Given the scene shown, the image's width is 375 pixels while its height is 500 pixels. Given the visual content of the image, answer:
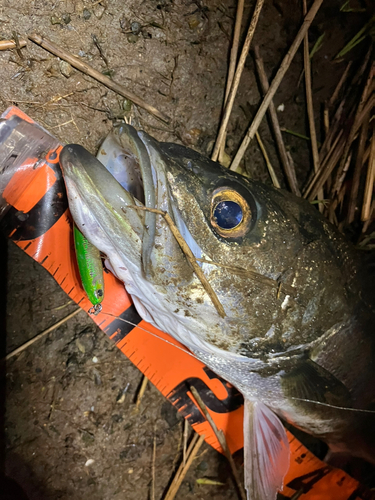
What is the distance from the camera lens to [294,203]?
1.82 metres

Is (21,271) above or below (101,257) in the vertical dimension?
above

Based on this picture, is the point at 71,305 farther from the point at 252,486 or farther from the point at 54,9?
the point at 54,9

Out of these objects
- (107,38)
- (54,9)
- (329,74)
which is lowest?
(329,74)

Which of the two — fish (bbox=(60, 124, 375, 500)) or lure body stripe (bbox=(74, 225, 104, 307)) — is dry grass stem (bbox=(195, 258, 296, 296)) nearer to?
fish (bbox=(60, 124, 375, 500))

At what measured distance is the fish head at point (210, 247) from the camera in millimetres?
1351

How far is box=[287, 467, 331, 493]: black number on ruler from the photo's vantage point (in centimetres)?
249

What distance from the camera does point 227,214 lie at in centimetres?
142

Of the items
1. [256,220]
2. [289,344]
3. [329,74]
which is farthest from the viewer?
[329,74]

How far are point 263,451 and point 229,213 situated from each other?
1.61 m

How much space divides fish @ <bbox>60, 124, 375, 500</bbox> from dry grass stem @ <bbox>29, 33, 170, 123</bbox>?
69 cm

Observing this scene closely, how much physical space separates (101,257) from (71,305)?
0.55 m

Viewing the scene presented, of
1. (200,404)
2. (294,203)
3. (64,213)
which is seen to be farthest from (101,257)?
(200,404)

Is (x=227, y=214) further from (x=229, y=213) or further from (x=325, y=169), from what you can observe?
(x=325, y=169)

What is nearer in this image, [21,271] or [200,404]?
[21,271]
